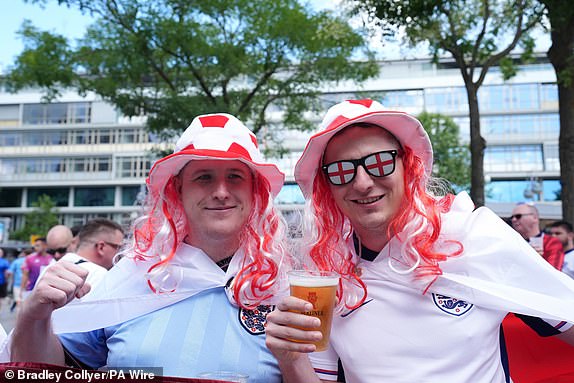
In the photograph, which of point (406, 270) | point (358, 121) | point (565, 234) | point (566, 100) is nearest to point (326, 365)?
point (406, 270)

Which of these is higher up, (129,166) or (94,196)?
(129,166)

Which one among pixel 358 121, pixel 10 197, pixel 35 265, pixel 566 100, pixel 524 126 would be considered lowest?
pixel 35 265

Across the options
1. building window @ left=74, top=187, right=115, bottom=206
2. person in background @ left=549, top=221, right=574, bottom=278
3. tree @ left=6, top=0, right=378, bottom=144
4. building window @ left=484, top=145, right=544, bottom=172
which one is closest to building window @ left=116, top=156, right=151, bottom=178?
building window @ left=74, top=187, right=115, bottom=206

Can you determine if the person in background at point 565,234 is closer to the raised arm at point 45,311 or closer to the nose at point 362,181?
the nose at point 362,181

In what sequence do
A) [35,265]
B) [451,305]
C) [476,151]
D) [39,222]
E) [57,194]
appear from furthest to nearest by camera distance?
[57,194] < [39,222] < [35,265] < [476,151] < [451,305]

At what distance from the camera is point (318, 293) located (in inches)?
74.1

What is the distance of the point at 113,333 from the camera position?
2414 mm

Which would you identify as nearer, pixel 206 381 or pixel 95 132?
pixel 206 381

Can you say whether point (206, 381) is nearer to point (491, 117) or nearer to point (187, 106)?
point (187, 106)

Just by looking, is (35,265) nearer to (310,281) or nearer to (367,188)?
(367,188)

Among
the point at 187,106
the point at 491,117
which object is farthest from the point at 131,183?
the point at 187,106

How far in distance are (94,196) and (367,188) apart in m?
52.3

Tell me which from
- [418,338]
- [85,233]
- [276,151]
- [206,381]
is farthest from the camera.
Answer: [276,151]

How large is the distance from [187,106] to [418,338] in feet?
36.1
